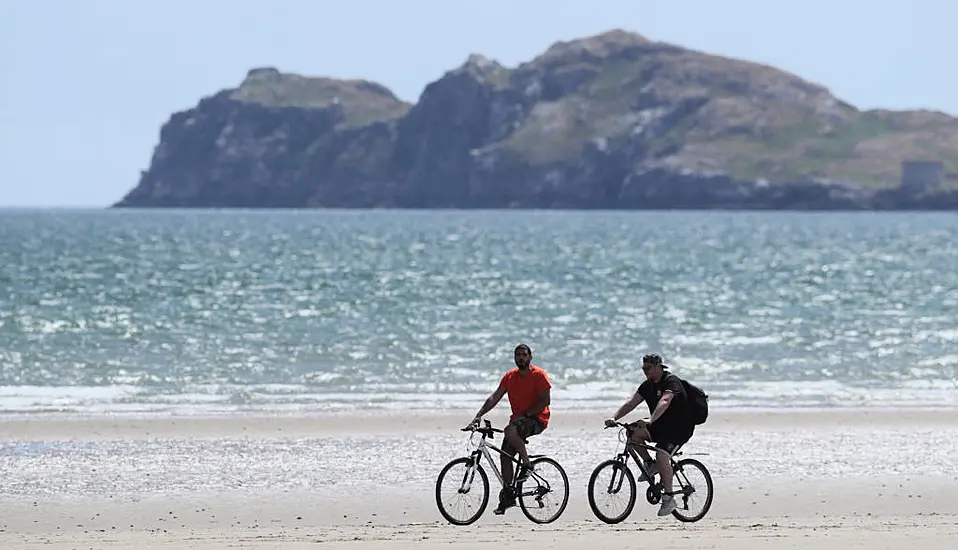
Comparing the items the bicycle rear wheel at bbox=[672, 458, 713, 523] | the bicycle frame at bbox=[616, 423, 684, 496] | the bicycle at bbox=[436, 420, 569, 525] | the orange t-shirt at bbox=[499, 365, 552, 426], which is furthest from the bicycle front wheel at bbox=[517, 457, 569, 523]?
the bicycle rear wheel at bbox=[672, 458, 713, 523]

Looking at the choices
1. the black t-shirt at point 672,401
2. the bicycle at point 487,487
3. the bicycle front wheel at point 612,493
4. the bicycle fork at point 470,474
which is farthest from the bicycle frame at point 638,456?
the bicycle fork at point 470,474

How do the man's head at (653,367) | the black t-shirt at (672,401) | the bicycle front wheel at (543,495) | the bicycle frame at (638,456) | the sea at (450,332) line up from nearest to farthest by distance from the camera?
the man's head at (653,367), the black t-shirt at (672,401), the bicycle frame at (638,456), the bicycle front wheel at (543,495), the sea at (450,332)

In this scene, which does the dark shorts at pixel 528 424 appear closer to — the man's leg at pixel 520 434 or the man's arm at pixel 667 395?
the man's leg at pixel 520 434

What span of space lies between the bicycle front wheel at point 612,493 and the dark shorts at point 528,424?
925 mm

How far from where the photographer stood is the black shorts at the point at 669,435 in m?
15.0

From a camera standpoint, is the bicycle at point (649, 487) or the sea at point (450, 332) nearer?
the bicycle at point (649, 487)

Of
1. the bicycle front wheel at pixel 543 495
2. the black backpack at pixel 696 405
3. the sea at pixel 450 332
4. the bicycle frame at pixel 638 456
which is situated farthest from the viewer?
the sea at pixel 450 332

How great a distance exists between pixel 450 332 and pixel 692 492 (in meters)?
27.5

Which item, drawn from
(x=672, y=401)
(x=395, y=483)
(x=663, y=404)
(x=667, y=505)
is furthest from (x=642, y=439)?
(x=395, y=483)

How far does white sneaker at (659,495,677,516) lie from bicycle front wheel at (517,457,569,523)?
102cm

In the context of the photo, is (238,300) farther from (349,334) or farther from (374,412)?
(374,412)

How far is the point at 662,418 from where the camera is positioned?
1497 centimetres

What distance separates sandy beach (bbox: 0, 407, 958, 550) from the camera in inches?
564

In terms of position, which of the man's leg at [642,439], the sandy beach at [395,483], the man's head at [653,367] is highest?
the man's head at [653,367]
